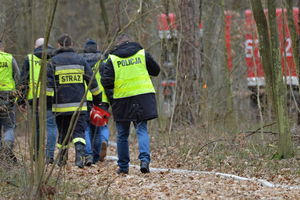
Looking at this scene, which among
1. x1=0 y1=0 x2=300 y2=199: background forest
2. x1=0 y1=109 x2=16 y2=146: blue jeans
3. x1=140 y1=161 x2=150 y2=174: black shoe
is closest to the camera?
x1=0 y1=0 x2=300 y2=199: background forest

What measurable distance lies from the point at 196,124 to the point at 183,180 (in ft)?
17.1

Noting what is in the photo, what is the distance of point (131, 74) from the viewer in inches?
378

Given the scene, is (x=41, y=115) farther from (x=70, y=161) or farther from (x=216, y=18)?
(x=216, y=18)

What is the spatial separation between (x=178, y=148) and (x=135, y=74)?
3.09 m

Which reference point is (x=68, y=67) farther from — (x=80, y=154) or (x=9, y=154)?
(x=9, y=154)

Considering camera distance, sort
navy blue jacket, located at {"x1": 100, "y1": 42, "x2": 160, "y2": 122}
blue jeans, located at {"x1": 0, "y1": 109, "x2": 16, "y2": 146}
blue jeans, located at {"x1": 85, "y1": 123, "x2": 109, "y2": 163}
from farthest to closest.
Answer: blue jeans, located at {"x1": 85, "y1": 123, "x2": 109, "y2": 163}, blue jeans, located at {"x1": 0, "y1": 109, "x2": 16, "y2": 146}, navy blue jacket, located at {"x1": 100, "y1": 42, "x2": 160, "y2": 122}

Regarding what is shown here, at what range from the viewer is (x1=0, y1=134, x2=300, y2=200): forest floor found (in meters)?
7.71

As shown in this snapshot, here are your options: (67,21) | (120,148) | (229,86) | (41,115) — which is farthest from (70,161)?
(67,21)

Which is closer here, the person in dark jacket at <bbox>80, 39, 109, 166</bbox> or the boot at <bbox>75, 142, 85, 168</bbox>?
the boot at <bbox>75, 142, 85, 168</bbox>

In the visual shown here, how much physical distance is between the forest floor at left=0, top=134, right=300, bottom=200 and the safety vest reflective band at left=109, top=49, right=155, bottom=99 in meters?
1.25

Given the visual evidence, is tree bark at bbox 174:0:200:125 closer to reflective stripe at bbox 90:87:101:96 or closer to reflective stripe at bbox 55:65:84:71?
reflective stripe at bbox 90:87:101:96

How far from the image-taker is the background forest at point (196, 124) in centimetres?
764

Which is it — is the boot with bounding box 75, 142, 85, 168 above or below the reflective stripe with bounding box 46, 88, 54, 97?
below

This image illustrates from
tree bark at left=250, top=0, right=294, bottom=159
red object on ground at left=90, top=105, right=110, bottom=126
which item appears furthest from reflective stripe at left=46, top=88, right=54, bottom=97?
tree bark at left=250, top=0, right=294, bottom=159
